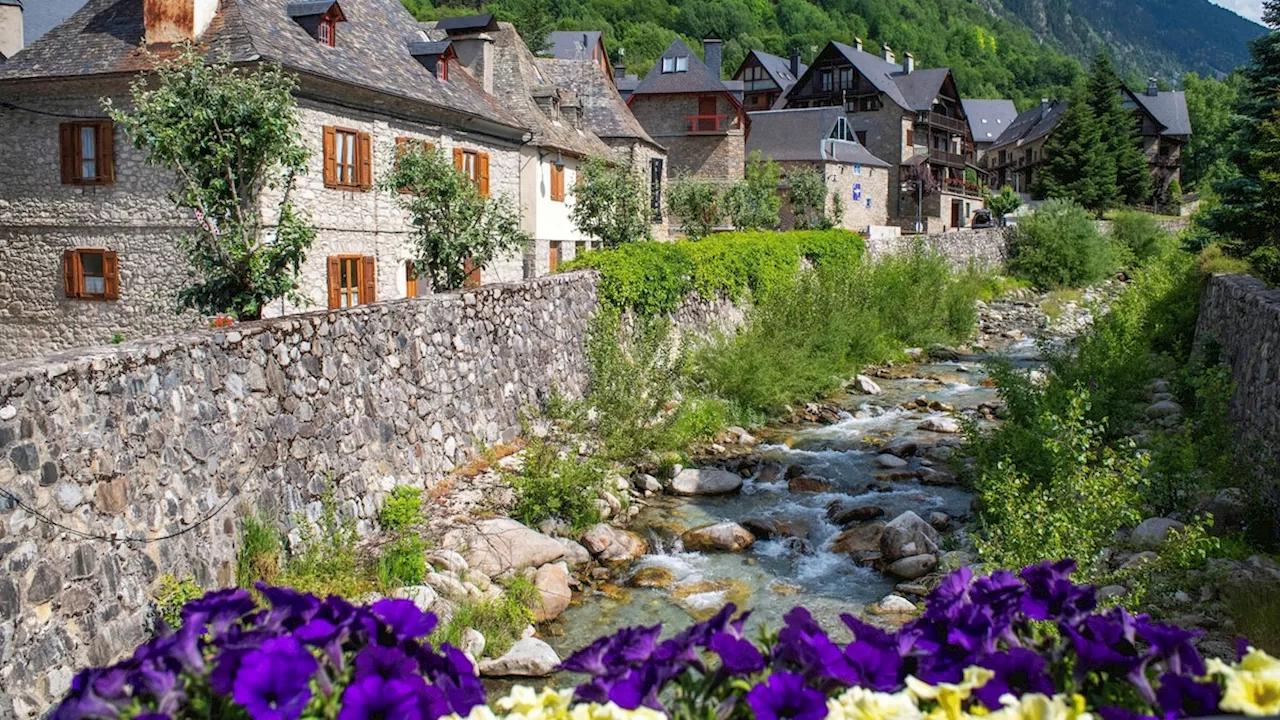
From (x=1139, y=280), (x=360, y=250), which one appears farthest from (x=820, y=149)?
(x=360, y=250)

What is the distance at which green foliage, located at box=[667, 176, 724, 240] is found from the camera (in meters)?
37.5

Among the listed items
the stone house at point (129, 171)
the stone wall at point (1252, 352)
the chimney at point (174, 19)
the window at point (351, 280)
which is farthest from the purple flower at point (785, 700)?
the chimney at point (174, 19)

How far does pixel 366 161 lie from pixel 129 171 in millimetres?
4597

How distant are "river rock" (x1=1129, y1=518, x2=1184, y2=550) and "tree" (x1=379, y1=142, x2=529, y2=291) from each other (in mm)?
11135

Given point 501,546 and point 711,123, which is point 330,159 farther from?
point 711,123

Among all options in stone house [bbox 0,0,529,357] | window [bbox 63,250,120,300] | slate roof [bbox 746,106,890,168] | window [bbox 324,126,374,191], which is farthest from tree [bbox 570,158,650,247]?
slate roof [bbox 746,106,890,168]

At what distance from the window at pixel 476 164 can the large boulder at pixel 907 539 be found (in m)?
16.7

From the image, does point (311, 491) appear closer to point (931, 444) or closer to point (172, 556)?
point (172, 556)

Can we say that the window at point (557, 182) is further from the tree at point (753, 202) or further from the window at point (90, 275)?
the window at point (90, 275)

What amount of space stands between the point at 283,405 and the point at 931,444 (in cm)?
1116

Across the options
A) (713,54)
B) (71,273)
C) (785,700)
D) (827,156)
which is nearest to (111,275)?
(71,273)

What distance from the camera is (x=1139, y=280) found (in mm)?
26172

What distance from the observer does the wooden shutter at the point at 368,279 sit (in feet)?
77.5

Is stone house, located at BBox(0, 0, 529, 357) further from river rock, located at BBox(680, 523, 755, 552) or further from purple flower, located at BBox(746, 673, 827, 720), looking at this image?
purple flower, located at BBox(746, 673, 827, 720)
